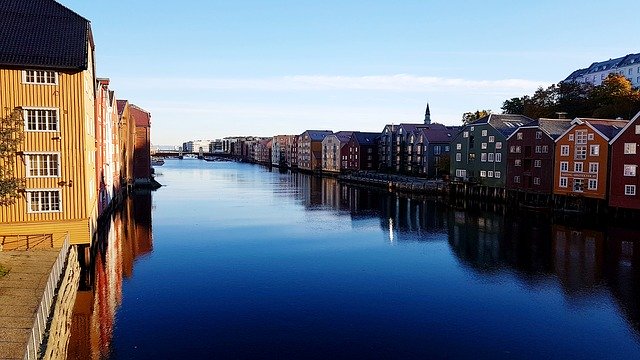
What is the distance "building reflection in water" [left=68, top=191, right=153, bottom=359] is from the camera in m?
18.5

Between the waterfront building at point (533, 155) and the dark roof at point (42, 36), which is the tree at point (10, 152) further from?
the waterfront building at point (533, 155)

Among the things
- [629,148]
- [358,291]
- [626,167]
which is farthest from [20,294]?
[629,148]

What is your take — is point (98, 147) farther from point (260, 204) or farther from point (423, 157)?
point (423, 157)

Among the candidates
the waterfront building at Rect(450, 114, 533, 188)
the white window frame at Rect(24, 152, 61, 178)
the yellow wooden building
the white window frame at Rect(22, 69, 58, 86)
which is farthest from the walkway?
the waterfront building at Rect(450, 114, 533, 188)

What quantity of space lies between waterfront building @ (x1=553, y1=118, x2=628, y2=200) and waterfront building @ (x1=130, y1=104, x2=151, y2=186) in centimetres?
6488

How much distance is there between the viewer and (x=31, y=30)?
26.6 meters

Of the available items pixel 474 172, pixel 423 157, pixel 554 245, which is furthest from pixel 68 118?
pixel 423 157

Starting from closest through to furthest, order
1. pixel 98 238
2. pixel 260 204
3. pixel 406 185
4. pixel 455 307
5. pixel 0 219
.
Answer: pixel 455 307 → pixel 0 219 → pixel 98 238 → pixel 260 204 → pixel 406 185

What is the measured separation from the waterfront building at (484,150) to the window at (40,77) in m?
56.5

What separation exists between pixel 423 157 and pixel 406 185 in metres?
16.1

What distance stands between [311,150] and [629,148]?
10467cm

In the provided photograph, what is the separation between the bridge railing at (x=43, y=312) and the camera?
12.9m

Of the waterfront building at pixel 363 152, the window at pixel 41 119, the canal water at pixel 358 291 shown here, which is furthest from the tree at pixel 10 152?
the waterfront building at pixel 363 152

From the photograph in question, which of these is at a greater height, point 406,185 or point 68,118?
point 68,118
